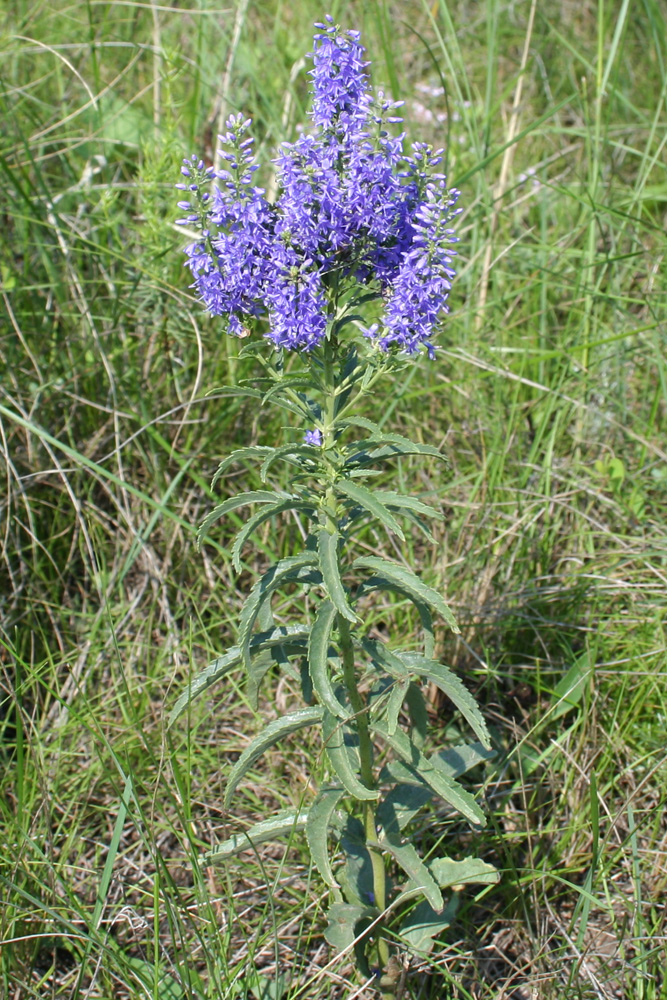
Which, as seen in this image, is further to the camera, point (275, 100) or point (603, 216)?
point (275, 100)

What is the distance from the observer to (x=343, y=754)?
2.10m

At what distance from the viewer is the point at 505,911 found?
2520mm

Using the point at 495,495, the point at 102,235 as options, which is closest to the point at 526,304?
the point at 495,495

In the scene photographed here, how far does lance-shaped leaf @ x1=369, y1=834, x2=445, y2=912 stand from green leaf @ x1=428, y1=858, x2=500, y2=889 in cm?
9

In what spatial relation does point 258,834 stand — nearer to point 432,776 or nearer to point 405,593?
point 432,776

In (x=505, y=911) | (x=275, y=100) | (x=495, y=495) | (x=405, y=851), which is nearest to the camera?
(x=405, y=851)

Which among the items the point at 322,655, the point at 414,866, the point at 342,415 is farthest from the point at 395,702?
the point at 342,415

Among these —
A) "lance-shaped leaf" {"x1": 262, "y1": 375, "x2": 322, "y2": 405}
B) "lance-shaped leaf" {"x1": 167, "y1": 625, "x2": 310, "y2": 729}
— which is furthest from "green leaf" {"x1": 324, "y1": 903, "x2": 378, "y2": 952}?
"lance-shaped leaf" {"x1": 262, "y1": 375, "x2": 322, "y2": 405}

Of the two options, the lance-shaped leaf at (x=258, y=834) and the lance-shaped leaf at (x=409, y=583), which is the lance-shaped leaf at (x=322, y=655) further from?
the lance-shaped leaf at (x=258, y=834)

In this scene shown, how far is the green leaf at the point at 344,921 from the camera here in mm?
2221

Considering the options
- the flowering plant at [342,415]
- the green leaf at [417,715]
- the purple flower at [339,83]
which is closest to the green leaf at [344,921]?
the flowering plant at [342,415]

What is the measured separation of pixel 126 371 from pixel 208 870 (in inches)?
78.3

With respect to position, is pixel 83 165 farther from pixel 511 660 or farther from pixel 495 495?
pixel 511 660

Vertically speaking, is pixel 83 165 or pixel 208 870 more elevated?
pixel 83 165
